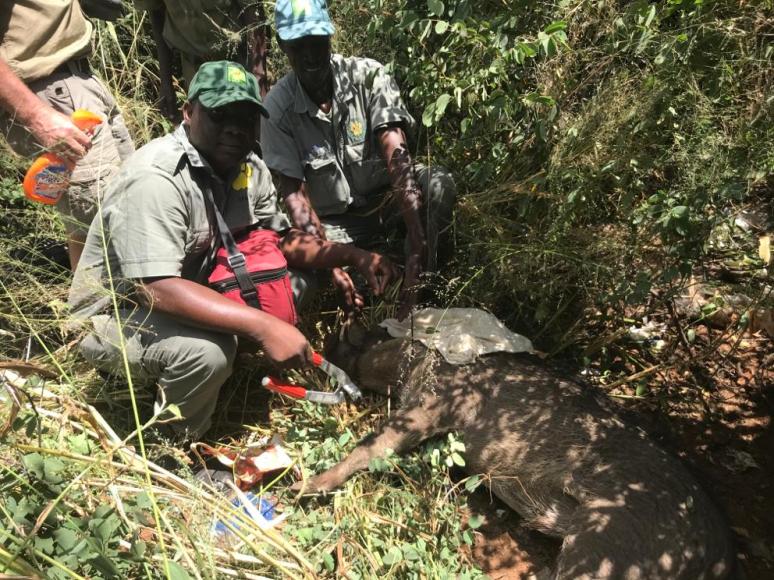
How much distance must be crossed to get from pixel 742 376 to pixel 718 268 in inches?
25.2

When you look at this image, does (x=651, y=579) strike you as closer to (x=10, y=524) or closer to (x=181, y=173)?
(x=10, y=524)

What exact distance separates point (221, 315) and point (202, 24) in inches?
100

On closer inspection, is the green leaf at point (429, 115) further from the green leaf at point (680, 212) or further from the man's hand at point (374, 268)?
the green leaf at point (680, 212)

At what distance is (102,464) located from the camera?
7.07 ft

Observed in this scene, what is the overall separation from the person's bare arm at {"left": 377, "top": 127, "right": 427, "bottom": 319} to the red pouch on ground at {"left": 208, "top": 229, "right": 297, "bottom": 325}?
0.69 m

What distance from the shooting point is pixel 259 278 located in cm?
298

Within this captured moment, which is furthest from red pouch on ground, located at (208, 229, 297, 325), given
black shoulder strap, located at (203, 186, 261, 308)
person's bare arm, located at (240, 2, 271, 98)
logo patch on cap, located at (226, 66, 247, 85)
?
person's bare arm, located at (240, 2, 271, 98)

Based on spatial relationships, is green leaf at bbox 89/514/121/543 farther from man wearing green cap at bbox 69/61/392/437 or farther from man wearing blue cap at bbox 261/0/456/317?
man wearing blue cap at bbox 261/0/456/317

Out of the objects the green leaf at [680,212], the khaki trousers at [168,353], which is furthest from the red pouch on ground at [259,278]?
the green leaf at [680,212]

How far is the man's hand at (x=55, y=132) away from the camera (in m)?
2.76

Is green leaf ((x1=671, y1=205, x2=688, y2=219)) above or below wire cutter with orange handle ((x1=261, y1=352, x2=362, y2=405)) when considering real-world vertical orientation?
above

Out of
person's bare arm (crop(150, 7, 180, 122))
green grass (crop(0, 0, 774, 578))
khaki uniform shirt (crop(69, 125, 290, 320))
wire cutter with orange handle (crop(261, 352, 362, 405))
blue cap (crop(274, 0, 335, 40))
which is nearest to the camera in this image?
green grass (crop(0, 0, 774, 578))

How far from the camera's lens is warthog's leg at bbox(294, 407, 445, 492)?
116 inches

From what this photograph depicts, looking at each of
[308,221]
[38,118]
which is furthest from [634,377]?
[38,118]
